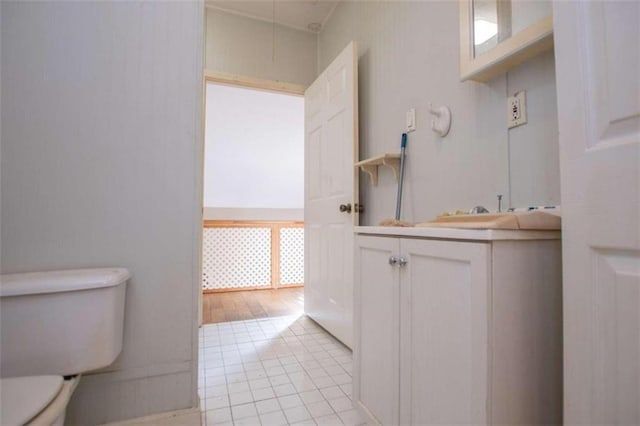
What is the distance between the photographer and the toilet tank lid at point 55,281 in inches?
37.7

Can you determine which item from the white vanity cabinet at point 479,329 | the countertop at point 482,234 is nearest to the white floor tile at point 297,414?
the white vanity cabinet at point 479,329

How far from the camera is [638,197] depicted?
1.83 feet

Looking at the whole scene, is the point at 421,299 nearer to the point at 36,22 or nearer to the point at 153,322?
the point at 153,322

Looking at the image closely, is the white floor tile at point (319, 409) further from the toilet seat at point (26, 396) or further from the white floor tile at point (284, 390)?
the toilet seat at point (26, 396)

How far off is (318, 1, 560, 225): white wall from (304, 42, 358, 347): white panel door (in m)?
0.12

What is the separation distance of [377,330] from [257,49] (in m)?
2.47

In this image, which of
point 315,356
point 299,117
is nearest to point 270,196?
point 299,117

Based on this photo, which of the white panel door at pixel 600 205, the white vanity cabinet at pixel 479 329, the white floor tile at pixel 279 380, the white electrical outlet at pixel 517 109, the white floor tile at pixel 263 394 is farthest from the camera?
the white floor tile at pixel 279 380

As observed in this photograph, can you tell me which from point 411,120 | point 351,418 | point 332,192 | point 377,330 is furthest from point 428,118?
point 351,418

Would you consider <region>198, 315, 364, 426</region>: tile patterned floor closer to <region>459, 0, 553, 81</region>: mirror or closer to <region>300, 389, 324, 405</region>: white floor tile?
<region>300, 389, 324, 405</region>: white floor tile

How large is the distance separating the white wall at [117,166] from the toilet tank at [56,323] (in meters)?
0.18

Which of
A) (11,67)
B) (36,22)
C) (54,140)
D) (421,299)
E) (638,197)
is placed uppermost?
(36,22)

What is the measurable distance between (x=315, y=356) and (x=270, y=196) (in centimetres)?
235

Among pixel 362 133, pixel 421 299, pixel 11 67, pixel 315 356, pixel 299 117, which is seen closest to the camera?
pixel 421 299
